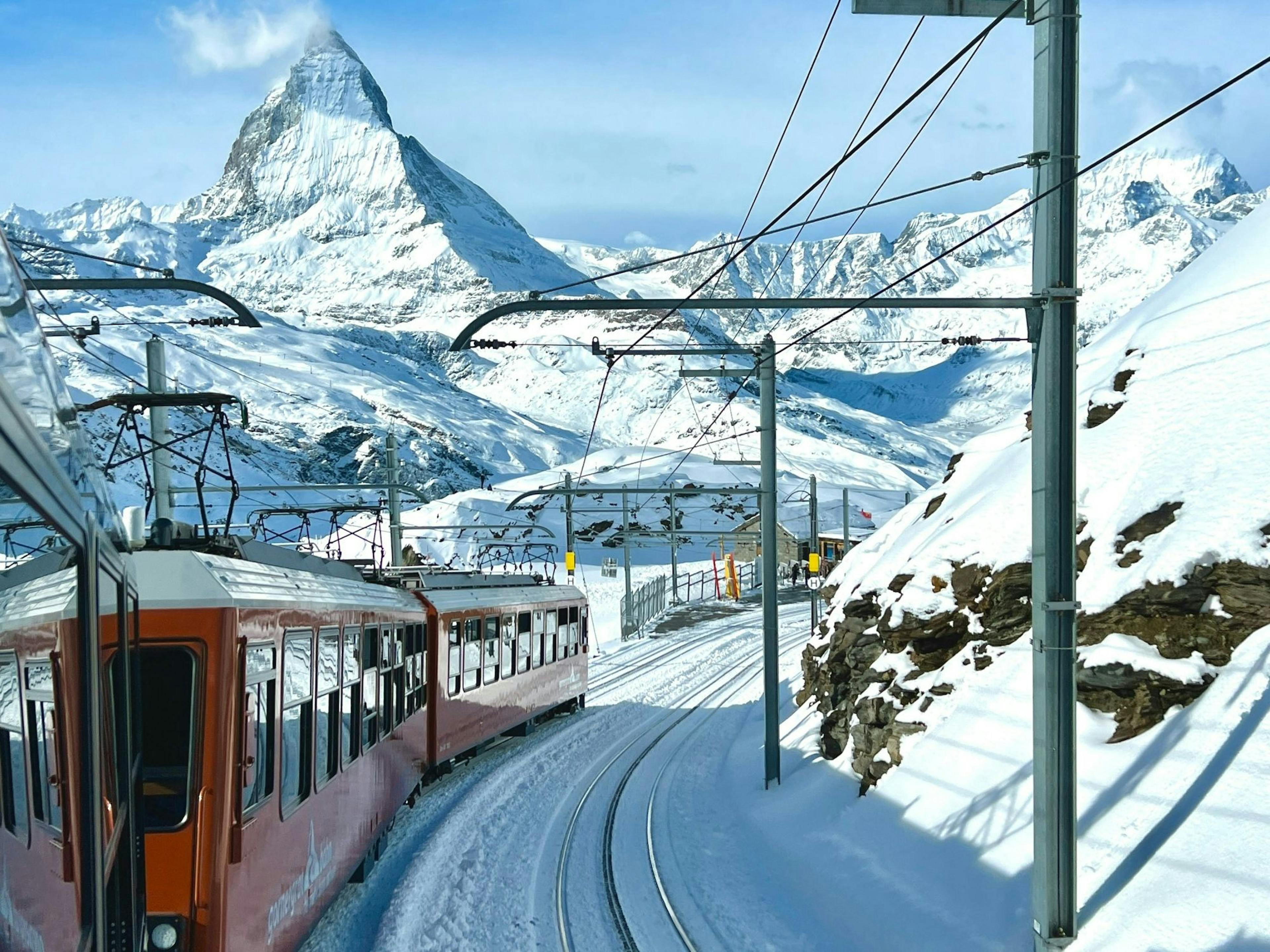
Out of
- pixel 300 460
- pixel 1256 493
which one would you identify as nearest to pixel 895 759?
pixel 1256 493

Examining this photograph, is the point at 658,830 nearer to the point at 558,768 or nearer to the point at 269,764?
the point at 558,768

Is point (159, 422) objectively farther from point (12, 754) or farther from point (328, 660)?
point (12, 754)

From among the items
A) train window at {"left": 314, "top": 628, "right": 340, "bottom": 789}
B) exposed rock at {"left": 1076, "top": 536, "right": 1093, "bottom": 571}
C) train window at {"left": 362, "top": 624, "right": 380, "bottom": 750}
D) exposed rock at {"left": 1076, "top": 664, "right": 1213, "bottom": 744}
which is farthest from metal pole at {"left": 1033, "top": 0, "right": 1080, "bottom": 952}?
train window at {"left": 362, "top": 624, "right": 380, "bottom": 750}

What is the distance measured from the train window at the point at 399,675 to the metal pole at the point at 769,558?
475 cm

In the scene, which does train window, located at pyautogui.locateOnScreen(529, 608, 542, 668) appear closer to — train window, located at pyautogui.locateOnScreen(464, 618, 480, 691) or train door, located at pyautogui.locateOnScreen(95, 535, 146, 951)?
train window, located at pyautogui.locateOnScreen(464, 618, 480, 691)

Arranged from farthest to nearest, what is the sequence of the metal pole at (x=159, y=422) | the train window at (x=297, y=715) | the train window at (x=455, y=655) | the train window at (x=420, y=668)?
the train window at (x=455, y=655) → the metal pole at (x=159, y=422) → the train window at (x=420, y=668) → the train window at (x=297, y=715)

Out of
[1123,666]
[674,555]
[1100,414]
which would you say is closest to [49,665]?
[1123,666]

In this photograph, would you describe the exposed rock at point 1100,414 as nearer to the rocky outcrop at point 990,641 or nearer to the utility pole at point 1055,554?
the rocky outcrop at point 990,641

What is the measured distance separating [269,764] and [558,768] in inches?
445

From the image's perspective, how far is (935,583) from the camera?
43.9 ft

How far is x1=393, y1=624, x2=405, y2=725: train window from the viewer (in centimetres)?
1137

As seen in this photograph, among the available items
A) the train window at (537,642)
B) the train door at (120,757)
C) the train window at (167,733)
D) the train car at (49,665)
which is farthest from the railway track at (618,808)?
the train car at (49,665)

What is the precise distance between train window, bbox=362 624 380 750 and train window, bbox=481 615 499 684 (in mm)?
6293

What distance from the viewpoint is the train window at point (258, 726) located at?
6070mm
